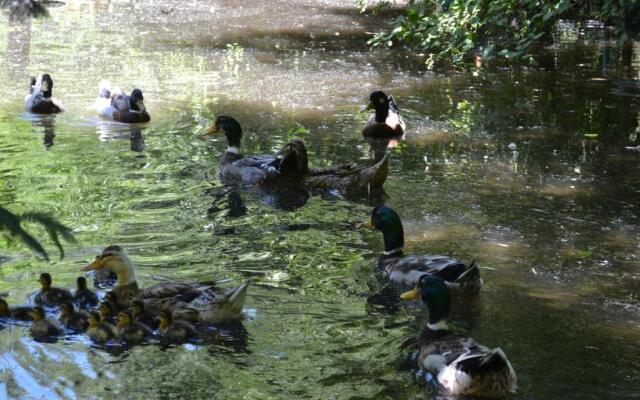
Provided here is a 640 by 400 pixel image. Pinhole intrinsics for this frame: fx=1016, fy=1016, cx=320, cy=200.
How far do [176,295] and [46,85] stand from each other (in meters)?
7.36

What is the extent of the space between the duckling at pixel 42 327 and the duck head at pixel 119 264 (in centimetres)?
80

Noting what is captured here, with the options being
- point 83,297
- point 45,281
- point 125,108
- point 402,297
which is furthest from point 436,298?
point 125,108

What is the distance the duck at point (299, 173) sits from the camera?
36.9 ft

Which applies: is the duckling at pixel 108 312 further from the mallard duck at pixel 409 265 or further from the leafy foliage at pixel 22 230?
the leafy foliage at pixel 22 230

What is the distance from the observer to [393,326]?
7668 millimetres

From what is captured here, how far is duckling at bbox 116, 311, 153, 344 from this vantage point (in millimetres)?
7277

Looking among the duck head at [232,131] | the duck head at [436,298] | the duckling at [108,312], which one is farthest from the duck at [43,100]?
the duck head at [436,298]

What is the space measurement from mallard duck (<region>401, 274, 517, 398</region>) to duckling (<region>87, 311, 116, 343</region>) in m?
2.20

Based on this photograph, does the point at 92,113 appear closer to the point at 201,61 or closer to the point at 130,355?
the point at 201,61

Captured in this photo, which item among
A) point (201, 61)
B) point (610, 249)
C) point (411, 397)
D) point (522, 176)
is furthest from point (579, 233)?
point (201, 61)

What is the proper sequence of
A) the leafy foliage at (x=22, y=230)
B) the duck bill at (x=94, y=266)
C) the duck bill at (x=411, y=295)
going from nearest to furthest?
the leafy foliage at (x=22, y=230), the duck bill at (x=411, y=295), the duck bill at (x=94, y=266)

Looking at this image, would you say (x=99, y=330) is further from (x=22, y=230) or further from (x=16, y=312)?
(x=22, y=230)

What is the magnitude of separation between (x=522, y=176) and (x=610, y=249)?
263 cm

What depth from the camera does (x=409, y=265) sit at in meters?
8.41
